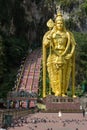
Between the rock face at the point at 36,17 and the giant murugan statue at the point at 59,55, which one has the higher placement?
the rock face at the point at 36,17

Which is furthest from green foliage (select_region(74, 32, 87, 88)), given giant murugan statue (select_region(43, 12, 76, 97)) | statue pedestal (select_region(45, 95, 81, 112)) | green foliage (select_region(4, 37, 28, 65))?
statue pedestal (select_region(45, 95, 81, 112))

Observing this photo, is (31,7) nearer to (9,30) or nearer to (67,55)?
(9,30)

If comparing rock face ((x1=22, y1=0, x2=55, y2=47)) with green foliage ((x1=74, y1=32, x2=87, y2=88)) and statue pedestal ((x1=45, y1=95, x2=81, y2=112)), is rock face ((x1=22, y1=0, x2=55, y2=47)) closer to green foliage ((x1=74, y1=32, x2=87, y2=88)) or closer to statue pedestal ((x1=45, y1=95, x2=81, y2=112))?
green foliage ((x1=74, y1=32, x2=87, y2=88))

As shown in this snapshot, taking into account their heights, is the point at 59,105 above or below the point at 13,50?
below

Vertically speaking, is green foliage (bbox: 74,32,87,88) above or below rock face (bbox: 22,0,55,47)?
below

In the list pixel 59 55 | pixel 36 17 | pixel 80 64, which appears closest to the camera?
pixel 59 55

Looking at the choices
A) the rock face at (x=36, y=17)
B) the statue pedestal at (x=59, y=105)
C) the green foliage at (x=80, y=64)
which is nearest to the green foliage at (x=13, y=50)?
the green foliage at (x=80, y=64)

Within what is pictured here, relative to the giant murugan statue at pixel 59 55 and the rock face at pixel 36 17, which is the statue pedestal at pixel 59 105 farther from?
the rock face at pixel 36 17

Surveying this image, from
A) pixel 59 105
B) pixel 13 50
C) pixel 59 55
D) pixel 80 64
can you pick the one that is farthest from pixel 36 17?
pixel 59 105

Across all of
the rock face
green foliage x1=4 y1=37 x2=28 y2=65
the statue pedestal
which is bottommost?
the statue pedestal

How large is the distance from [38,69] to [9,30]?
605 cm

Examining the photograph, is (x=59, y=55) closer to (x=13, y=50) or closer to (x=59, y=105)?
(x=59, y=105)

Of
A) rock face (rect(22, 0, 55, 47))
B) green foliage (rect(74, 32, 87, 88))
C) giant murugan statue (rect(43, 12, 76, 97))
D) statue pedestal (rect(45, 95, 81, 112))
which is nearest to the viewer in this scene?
statue pedestal (rect(45, 95, 81, 112))

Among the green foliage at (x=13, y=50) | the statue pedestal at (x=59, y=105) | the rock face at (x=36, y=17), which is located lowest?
the statue pedestal at (x=59, y=105)
